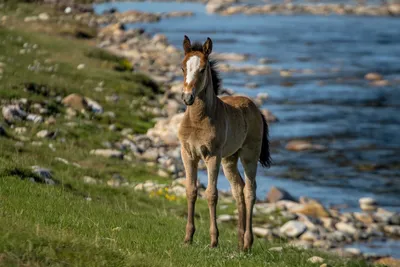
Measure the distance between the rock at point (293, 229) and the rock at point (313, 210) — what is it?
1568 mm

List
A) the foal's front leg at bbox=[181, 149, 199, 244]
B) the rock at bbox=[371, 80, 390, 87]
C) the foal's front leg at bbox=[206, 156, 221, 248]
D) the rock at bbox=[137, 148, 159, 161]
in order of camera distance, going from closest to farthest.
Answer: the foal's front leg at bbox=[206, 156, 221, 248] → the foal's front leg at bbox=[181, 149, 199, 244] → the rock at bbox=[137, 148, 159, 161] → the rock at bbox=[371, 80, 390, 87]

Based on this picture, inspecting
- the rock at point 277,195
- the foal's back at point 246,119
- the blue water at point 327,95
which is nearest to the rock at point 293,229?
the blue water at point 327,95

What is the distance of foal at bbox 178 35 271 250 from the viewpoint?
490 inches

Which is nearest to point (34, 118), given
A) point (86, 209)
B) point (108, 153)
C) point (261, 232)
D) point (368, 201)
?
point (108, 153)

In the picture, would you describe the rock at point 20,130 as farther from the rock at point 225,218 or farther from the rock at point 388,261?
the rock at point 388,261

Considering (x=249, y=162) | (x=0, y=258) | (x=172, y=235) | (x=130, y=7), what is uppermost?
(x=0, y=258)

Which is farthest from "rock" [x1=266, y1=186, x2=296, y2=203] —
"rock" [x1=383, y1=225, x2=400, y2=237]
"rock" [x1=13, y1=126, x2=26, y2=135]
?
"rock" [x1=13, y1=126, x2=26, y2=135]

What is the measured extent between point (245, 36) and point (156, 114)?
40999 millimetres

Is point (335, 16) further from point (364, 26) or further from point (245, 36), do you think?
point (245, 36)

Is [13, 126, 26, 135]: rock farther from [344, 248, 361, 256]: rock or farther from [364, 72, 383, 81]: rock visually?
[364, 72, 383, 81]: rock

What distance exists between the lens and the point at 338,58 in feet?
197

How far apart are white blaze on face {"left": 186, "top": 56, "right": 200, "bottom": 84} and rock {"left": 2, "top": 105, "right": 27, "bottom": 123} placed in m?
14.8

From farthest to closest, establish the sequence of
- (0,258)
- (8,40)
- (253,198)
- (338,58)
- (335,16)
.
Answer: (335,16)
(338,58)
(8,40)
(253,198)
(0,258)

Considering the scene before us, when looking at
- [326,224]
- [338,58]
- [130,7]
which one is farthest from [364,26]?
[326,224]
